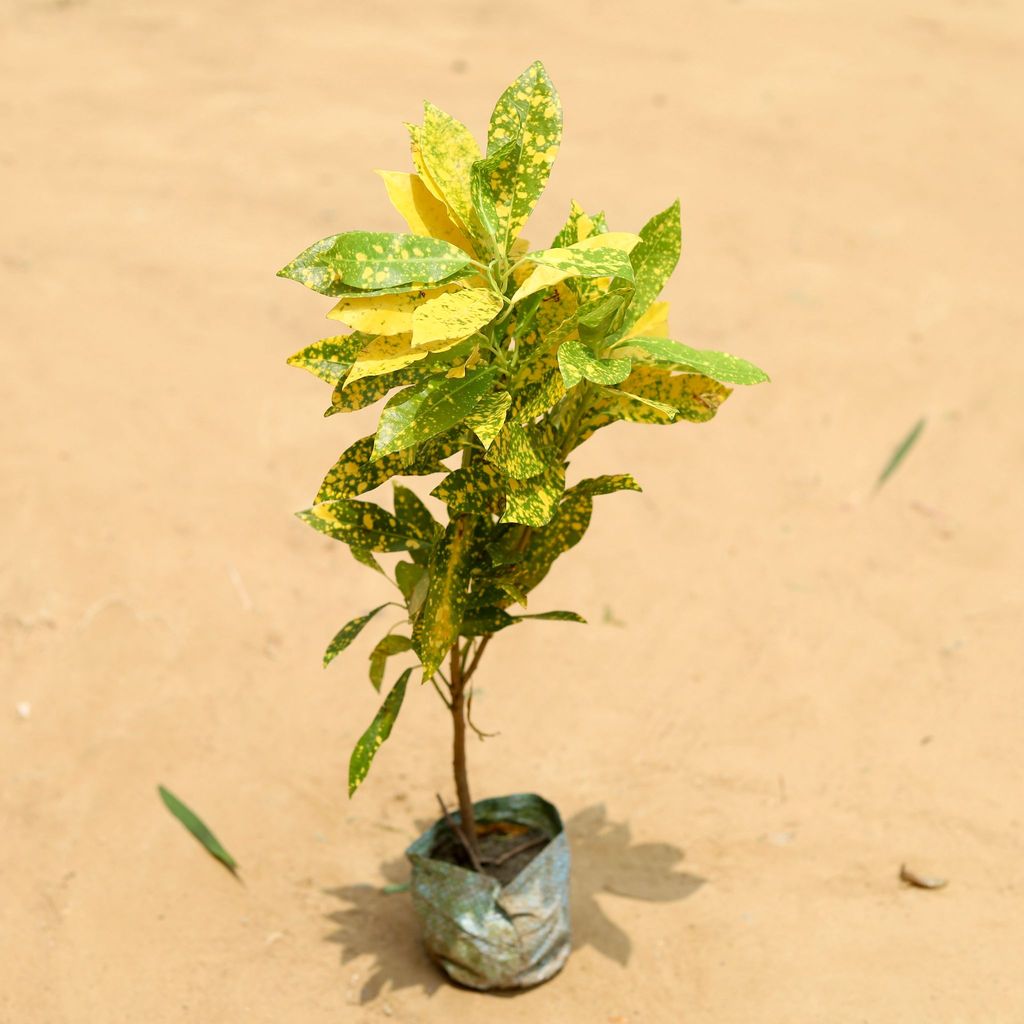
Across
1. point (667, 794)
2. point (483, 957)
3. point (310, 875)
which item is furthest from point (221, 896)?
point (667, 794)

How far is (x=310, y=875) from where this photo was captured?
2570 millimetres

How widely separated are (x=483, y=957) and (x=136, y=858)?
79cm

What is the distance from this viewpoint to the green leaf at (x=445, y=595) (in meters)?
1.87

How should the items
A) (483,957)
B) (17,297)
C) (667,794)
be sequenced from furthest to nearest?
(17,297), (667,794), (483,957)

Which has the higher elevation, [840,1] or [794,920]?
[840,1]

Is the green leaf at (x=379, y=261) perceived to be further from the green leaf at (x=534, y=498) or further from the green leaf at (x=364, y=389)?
the green leaf at (x=534, y=498)

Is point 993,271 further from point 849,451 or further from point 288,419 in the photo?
point 288,419

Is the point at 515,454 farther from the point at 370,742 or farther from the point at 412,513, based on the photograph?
the point at 370,742

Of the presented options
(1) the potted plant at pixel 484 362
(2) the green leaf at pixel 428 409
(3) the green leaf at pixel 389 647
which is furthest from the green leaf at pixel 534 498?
(3) the green leaf at pixel 389 647

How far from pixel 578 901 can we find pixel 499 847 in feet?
0.78

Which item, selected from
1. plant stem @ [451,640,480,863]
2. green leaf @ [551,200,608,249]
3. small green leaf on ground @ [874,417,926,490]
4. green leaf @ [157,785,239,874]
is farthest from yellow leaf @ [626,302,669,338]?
small green leaf on ground @ [874,417,926,490]

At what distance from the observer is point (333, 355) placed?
69.9 inches

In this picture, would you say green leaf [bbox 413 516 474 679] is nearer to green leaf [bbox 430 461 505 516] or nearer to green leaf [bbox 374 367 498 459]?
green leaf [bbox 430 461 505 516]

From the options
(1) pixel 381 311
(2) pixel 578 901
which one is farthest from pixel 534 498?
(2) pixel 578 901
